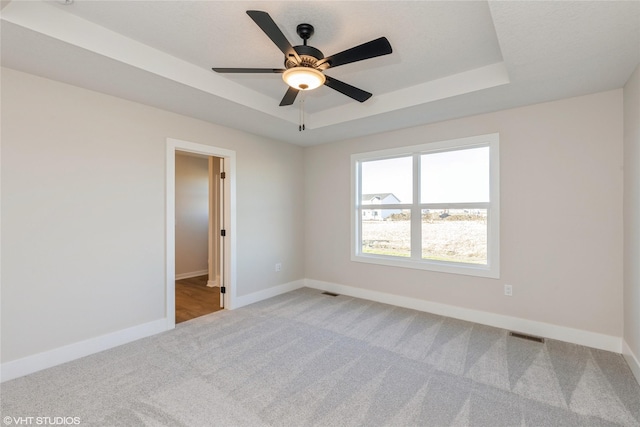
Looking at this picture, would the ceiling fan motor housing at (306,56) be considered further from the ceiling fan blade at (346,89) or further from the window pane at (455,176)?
the window pane at (455,176)

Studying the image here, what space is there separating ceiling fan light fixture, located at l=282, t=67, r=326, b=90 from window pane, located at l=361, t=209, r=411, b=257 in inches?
100

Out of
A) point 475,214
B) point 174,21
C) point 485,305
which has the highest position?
point 174,21

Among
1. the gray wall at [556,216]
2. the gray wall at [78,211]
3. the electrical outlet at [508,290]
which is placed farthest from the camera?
the electrical outlet at [508,290]

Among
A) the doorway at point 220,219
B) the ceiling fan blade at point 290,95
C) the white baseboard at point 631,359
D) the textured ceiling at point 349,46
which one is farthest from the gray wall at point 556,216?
the doorway at point 220,219

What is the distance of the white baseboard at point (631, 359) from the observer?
2223mm

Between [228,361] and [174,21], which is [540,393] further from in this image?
[174,21]

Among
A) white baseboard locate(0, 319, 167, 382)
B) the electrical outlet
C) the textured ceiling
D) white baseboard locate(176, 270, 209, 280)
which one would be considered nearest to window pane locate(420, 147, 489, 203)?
the textured ceiling

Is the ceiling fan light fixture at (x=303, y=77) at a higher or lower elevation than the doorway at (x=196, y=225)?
higher

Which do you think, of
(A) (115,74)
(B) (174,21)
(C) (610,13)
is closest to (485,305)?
(C) (610,13)

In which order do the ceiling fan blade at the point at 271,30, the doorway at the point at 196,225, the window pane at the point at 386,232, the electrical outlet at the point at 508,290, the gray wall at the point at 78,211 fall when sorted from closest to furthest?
1. the ceiling fan blade at the point at 271,30
2. the gray wall at the point at 78,211
3. the electrical outlet at the point at 508,290
4. the window pane at the point at 386,232
5. the doorway at the point at 196,225

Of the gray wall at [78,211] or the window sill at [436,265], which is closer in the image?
the gray wall at [78,211]

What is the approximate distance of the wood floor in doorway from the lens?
12.4 feet

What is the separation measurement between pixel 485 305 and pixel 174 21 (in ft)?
13.6

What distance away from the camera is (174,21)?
206cm
